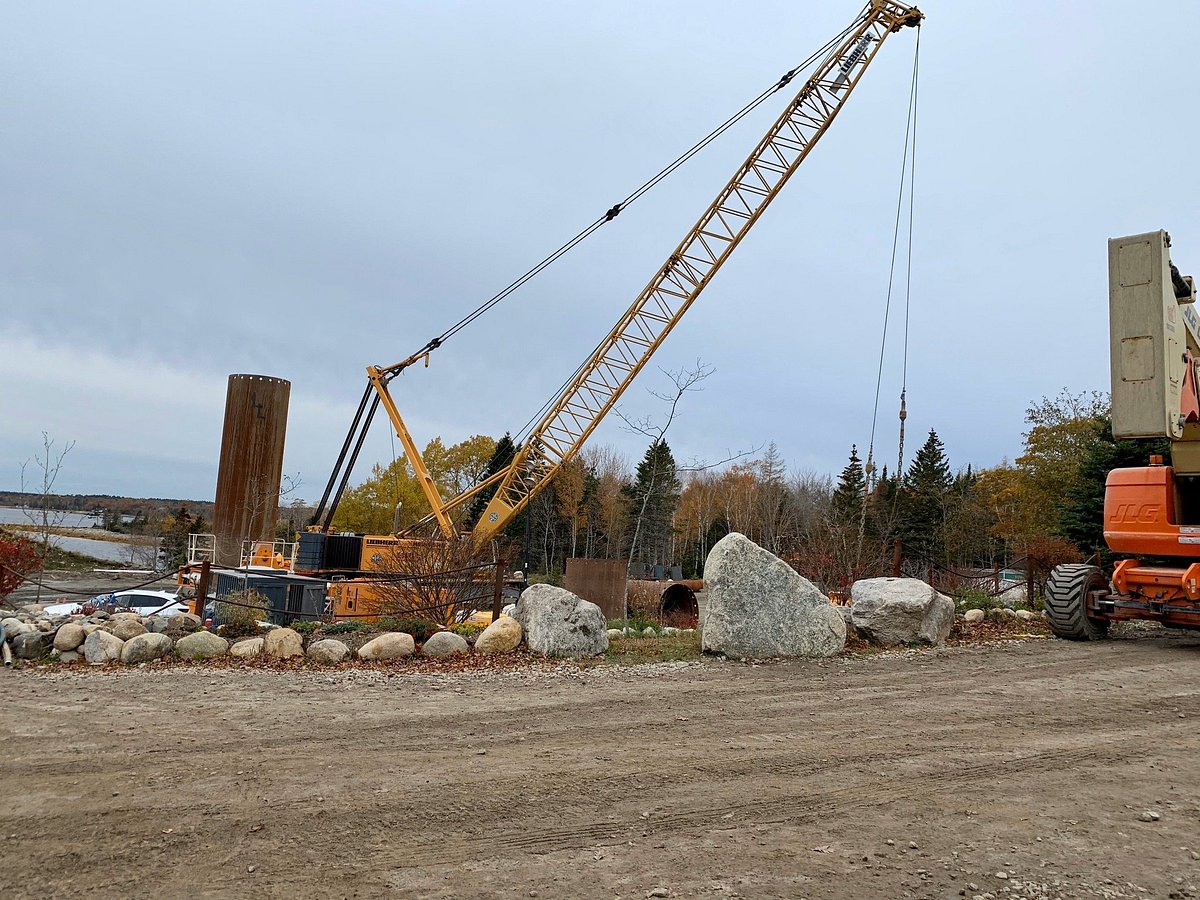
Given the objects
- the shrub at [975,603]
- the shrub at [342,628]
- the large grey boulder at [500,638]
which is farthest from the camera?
the shrub at [975,603]

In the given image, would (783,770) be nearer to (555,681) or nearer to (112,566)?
(555,681)

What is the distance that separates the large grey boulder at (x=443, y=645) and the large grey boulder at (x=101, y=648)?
3293 mm

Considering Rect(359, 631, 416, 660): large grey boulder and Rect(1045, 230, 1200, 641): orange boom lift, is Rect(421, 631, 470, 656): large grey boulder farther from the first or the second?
Rect(1045, 230, 1200, 641): orange boom lift

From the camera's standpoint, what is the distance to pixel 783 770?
187 inches

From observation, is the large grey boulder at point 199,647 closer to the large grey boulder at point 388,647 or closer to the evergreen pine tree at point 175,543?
the large grey boulder at point 388,647

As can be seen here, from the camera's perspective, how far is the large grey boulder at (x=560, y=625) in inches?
358

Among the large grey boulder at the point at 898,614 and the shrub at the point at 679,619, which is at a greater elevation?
the large grey boulder at the point at 898,614

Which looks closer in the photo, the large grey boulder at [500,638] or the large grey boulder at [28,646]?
the large grey boulder at [28,646]

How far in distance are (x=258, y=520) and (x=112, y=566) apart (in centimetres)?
2209

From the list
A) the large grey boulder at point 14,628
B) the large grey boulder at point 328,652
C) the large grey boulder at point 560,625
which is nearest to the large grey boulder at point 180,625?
the large grey boulder at point 14,628

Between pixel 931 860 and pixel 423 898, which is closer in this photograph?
pixel 423 898

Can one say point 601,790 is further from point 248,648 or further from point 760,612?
point 248,648

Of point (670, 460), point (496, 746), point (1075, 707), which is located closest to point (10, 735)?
point (496, 746)

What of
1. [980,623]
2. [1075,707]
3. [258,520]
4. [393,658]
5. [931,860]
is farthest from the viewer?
[258,520]
